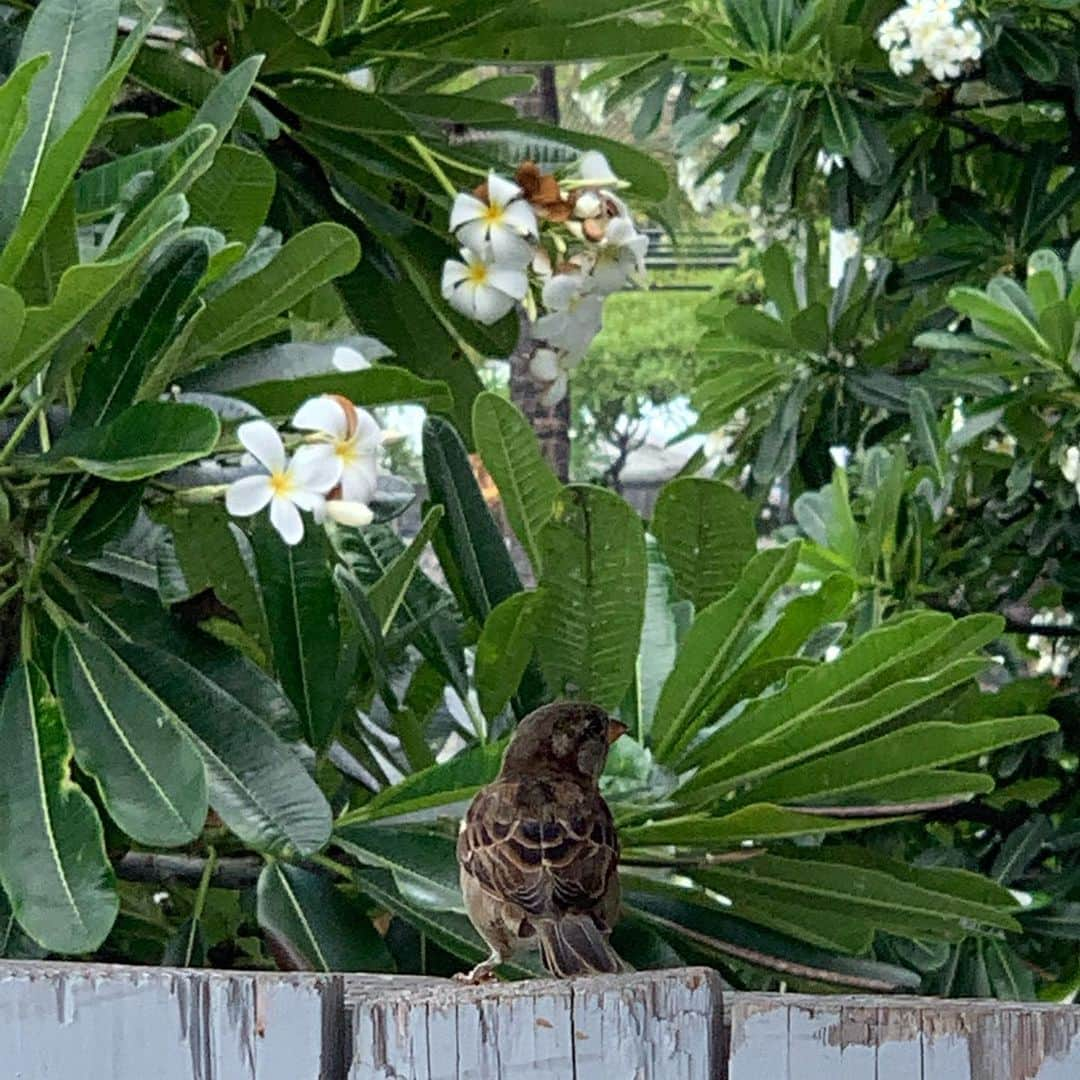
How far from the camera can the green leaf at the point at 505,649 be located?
3.35ft

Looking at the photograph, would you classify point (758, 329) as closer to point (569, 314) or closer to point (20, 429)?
point (569, 314)

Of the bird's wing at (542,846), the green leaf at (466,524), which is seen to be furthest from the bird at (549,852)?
the green leaf at (466,524)

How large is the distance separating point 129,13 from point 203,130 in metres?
0.35

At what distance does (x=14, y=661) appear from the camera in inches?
38.7

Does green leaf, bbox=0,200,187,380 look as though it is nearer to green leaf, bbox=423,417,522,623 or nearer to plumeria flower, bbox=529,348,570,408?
green leaf, bbox=423,417,522,623

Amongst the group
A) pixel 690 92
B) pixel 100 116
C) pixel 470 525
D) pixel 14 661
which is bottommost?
pixel 14 661

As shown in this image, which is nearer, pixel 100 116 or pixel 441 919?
pixel 100 116

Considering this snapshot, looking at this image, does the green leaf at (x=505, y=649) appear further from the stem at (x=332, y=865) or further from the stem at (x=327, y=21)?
the stem at (x=327, y=21)

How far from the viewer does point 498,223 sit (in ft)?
3.82

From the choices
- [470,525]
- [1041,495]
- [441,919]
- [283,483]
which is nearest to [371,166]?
[470,525]

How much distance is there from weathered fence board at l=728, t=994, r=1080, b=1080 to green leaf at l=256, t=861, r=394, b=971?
15.6 inches

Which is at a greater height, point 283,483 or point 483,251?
point 483,251

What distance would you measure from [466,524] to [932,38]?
1296mm

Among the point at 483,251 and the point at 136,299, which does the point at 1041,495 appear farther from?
the point at 136,299
